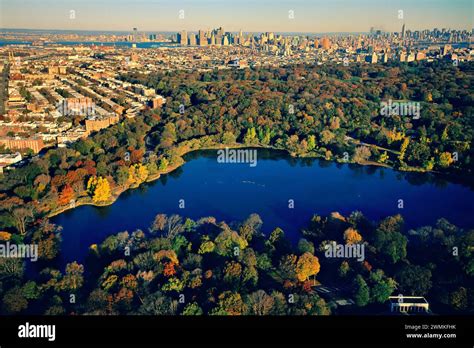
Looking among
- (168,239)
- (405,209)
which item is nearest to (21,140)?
(168,239)

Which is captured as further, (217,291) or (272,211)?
(272,211)

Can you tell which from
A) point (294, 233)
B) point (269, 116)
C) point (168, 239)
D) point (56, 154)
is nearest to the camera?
point (168, 239)

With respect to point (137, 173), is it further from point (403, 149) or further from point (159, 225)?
point (403, 149)

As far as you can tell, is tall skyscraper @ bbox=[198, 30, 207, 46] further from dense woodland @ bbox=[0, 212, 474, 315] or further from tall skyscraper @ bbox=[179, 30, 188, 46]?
dense woodland @ bbox=[0, 212, 474, 315]

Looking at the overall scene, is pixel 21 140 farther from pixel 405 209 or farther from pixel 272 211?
pixel 405 209

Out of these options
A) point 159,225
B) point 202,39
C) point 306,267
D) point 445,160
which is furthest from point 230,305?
point 202,39

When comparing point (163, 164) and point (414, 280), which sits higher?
point (163, 164)
